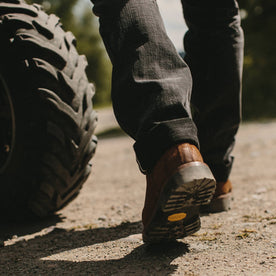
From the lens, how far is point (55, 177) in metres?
1.58

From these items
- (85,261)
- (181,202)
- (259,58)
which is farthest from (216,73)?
(259,58)

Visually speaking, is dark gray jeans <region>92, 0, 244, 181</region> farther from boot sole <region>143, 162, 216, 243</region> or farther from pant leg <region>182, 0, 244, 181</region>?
pant leg <region>182, 0, 244, 181</region>

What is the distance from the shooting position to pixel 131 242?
1.38m

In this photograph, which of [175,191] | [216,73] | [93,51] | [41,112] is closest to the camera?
[175,191]

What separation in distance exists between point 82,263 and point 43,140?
0.58 m

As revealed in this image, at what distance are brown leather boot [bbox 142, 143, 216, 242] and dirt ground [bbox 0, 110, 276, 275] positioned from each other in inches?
4.9

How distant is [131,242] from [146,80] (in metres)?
0.64

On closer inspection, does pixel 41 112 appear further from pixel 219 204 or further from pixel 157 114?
pixel 219 204

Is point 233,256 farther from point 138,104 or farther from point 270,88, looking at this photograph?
point 270,88

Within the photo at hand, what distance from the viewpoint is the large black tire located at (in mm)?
1525

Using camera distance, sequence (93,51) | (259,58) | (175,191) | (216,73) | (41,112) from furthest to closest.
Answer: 1. (93,51)
2. (259,58)
3. (216,73)
4. (41,112)
5. (175,191)

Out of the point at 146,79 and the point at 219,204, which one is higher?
the point at 146,79

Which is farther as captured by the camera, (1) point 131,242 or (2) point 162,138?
(1) point 131,242

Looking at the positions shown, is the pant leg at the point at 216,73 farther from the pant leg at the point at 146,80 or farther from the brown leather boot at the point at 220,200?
the pant leg at the point at 146,80
